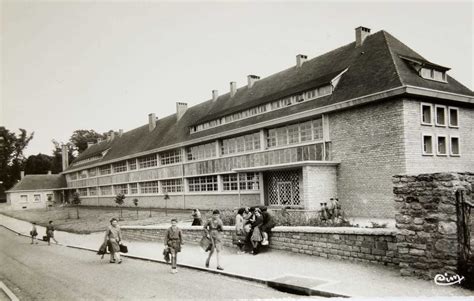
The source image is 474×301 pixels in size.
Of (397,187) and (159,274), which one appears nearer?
(397,187)

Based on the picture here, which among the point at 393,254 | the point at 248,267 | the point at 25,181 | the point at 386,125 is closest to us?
the point at 393,254

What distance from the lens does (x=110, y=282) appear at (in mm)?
10328

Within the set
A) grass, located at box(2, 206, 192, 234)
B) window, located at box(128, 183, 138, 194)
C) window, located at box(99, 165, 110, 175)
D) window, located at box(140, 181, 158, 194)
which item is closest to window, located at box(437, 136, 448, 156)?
grass, located at box(2, 206, 192, 234)

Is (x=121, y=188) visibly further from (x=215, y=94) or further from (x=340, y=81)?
(x=340, y=81)

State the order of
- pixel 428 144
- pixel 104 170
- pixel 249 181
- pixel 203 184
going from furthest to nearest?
pixel 104 170 → pixel 203 184 → pixel 249 181 → pixel 428 144

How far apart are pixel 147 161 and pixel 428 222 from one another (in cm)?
3561

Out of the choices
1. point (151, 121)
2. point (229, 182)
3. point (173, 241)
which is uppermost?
point (151, 121)

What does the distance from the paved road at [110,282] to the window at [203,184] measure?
1520 cm

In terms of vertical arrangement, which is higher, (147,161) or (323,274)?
(147,161)

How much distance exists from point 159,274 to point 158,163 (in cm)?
2793

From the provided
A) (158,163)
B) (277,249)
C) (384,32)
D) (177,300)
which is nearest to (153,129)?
(158,163)

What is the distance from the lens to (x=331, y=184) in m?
19.7

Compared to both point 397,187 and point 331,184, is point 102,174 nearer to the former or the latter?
point 331,184

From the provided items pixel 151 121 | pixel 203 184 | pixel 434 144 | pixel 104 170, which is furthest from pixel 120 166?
pixel 434 144
